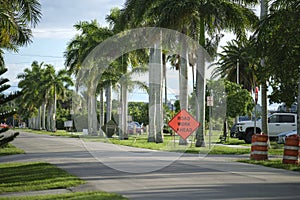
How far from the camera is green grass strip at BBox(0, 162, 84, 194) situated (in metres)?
12.5

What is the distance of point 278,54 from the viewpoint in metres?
19.7

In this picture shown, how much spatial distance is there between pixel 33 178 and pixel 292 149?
9856 millimetres

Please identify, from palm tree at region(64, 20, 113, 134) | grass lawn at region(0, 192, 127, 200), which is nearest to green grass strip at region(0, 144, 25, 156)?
grass lawn at region(0, 192, 127, 200)

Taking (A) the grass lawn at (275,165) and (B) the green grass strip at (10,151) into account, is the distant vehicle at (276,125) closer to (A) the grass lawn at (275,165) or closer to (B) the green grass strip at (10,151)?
(B) the green grass strip at (10,151)

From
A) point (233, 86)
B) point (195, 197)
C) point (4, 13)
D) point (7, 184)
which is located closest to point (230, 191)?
point (195, 197)

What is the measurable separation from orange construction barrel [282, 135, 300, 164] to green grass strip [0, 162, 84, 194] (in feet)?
28.0

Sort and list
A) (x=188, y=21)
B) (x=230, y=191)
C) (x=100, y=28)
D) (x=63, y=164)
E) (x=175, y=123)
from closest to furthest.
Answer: (x=230, y=191), (x=63, y=164), (x=175, y=123), (x=188, y=21), (x=100, y=28)

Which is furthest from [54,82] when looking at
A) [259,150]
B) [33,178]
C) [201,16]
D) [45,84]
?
[33,178]

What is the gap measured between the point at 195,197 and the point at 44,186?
4.07m

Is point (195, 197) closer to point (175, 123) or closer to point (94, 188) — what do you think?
point (94, 188)

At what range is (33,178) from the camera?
46.6 feet

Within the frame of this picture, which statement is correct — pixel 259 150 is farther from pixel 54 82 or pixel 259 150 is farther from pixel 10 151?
pixel 54 82

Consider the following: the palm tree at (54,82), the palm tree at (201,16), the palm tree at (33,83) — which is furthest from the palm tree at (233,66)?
the palm tree at (201,16)

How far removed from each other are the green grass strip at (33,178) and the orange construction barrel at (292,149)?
337 inches
